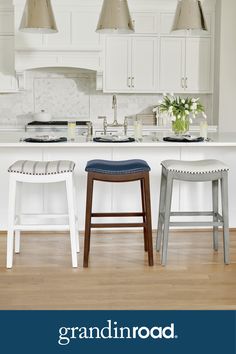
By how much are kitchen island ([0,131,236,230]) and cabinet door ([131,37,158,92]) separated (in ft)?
7.83

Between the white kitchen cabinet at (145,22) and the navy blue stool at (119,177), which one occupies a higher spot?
the white kitchen cabinet at (145,22)

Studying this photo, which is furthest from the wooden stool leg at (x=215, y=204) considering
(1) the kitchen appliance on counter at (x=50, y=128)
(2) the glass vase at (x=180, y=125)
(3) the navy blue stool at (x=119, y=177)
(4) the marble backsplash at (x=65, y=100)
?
(4) the marble backsplash at (x=65, y=100)

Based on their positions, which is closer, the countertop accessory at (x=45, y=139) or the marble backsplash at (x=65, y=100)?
the countertop accessory at (x=45, y=139)

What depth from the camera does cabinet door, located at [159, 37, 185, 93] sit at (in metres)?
7.63

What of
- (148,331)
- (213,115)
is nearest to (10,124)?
(213,115)

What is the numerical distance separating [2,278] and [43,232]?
1.28m

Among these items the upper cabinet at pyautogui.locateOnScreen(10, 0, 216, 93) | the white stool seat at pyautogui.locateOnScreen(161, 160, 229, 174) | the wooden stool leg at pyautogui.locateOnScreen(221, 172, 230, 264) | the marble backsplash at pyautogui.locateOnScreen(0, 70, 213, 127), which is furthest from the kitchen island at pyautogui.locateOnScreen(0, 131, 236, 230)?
the marble backsplash at pyautogui.locateOnScreen(0, 70, 213, 127)

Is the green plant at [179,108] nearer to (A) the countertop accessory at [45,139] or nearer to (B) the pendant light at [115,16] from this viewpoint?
(B) the pendant light at [115,16]

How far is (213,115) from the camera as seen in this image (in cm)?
773

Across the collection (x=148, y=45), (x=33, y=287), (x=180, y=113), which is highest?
(x=148, y=45)

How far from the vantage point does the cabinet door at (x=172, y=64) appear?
25.0 ft

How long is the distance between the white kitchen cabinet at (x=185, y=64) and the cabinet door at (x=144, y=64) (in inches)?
3.8

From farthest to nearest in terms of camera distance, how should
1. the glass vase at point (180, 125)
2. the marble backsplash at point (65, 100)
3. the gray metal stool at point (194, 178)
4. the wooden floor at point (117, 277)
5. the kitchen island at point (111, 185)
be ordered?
the marble backsplash at point (65, 100) < the kitchen island at point (111, 185) < the glass vase at point (180, 125) < the gray metal stool at point (194, 178) < the wooden floor at point (117, 277)

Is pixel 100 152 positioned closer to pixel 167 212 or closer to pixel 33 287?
pixel 167 212
